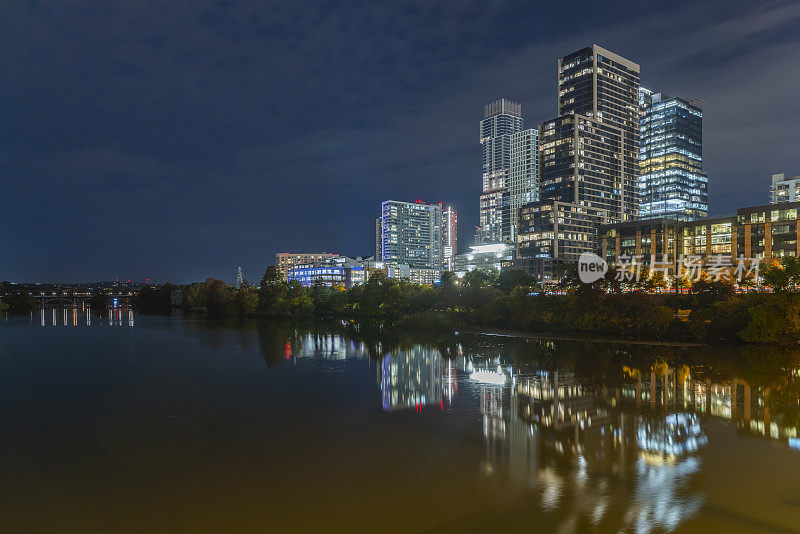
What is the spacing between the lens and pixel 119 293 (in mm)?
186750

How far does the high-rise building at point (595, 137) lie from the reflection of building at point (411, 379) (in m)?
124

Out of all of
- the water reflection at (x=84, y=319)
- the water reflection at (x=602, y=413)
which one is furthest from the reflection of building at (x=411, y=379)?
the water reflection at (x=84, y=319)

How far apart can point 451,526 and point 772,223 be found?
105m

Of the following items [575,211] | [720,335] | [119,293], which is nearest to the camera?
[720,335]

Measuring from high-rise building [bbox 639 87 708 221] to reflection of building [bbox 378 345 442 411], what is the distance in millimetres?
148855

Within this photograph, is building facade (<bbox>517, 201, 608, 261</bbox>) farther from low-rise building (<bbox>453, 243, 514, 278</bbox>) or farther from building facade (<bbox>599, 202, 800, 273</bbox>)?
building facade (<bbox>599, 202, 800, 273</bbox>)

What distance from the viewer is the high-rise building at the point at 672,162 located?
16412 centimetres

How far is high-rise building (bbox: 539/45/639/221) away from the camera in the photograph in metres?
154

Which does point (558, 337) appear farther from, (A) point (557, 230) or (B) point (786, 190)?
(B) point (786, 190)

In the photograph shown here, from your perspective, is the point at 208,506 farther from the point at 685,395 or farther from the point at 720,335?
the point at 720,335

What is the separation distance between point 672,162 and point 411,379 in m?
168

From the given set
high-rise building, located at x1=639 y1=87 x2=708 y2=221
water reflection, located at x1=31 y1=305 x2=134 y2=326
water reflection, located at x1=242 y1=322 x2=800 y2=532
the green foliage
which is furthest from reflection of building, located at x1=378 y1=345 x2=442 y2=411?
high-rise building, located at x1=639 y1=87 x2=708 y2=221

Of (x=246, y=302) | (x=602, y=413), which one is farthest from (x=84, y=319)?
(x=602, y=413)

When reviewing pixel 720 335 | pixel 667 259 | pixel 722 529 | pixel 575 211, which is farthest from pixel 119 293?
pixel 722 529
